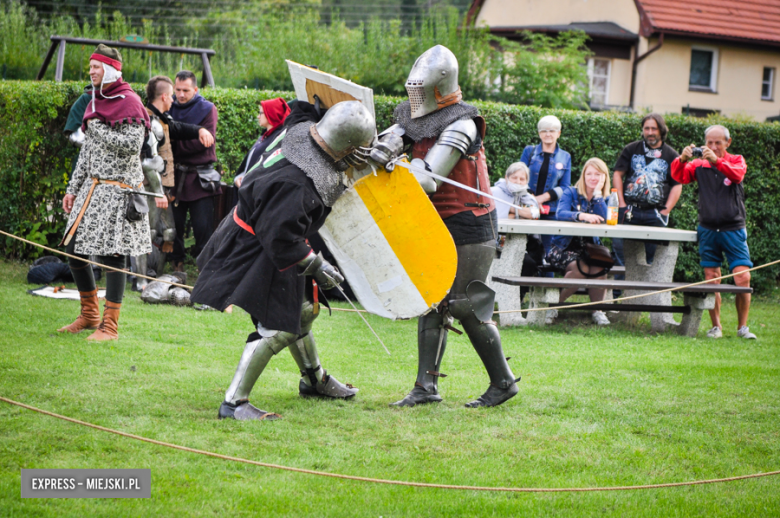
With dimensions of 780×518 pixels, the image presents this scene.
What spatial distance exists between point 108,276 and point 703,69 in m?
19.6

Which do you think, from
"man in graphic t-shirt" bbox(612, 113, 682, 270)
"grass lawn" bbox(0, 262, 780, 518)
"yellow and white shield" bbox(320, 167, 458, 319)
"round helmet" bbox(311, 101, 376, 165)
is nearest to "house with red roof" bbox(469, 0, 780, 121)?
"man in graphic t-shirt" bbox(612, 113, 682, 270)

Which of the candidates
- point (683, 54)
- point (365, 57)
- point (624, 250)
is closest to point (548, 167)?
point (624, 250)

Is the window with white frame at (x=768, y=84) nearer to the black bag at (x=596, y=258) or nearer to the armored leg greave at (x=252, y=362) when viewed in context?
the black bag at (x=596, y=258)

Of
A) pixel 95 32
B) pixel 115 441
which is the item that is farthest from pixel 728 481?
pixel 95 32

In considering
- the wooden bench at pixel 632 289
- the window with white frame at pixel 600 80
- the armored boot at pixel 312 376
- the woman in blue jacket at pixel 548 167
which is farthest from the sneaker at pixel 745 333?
the window with white frame at pixel 600 80

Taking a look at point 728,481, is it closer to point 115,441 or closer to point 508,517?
point 508,517

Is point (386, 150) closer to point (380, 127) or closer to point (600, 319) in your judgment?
point (600, 319)

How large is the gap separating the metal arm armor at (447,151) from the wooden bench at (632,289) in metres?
2.44

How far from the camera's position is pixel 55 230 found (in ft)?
24.1

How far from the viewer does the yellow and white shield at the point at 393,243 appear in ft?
11.4

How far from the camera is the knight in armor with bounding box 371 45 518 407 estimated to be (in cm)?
379

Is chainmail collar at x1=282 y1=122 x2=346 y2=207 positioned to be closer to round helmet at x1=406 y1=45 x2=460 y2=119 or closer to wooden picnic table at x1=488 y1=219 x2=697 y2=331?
round helmet at x1=406 y1=45 x2=460 y2=119

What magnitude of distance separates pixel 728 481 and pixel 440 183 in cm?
184

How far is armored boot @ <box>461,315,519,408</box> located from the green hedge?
4421 mm
